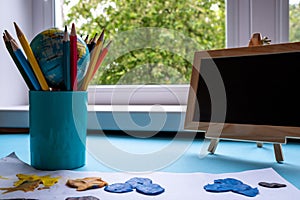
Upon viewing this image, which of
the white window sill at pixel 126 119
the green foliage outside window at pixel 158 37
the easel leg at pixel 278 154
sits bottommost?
the easel leg at pixel 278 154

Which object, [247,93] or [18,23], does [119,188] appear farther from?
[18,23]

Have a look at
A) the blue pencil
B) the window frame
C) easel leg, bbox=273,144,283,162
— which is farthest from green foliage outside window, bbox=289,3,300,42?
the blue pencil

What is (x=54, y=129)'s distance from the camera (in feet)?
1.63

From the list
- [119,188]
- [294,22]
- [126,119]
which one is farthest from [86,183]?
[294,22]

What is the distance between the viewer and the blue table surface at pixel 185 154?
0.52m

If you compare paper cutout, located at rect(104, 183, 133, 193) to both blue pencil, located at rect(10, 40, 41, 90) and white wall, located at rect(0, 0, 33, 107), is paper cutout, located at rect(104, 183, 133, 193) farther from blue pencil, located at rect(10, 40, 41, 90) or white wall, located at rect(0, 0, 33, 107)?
white wall, located at rect(0, 0, 33, 107)

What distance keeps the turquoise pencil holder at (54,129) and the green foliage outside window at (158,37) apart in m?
0.56

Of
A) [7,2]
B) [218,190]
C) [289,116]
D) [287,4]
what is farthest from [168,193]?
[7,2]

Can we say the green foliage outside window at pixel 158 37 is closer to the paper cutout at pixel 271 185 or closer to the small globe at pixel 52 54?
the small globe at pixel 52 54

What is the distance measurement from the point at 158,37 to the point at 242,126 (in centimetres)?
58

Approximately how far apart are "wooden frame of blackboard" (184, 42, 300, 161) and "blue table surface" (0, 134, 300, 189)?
0.12 feet

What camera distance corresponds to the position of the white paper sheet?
1.22ft

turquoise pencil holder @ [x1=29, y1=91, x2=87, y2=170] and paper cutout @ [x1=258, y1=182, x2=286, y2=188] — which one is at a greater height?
turquoise pencil holder @ [x1=29, y1=91, x2=87, y2=170]

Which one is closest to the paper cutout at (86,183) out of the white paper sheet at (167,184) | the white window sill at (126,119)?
the white paper sheet at (167,184)
